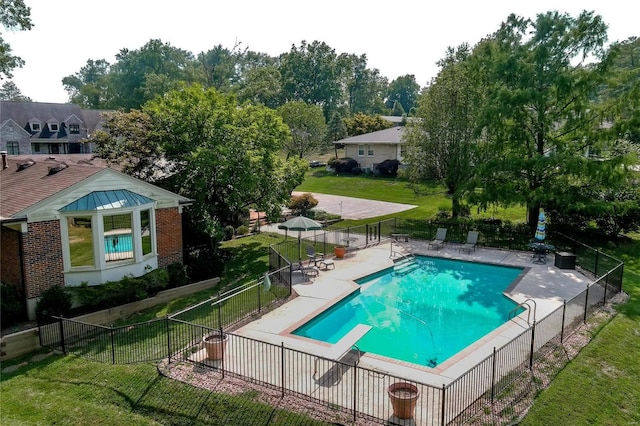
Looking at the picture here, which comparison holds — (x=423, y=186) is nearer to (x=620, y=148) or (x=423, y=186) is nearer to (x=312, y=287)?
(x=620, y=148)

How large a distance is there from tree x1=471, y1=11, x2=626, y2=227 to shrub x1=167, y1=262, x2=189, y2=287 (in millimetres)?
14714

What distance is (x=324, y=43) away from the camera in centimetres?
8525

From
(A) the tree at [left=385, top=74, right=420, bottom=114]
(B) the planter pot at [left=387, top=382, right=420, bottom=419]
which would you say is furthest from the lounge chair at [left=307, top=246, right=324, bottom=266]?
(A) the tree at [left=385, top=74, right=420, bottom=114]

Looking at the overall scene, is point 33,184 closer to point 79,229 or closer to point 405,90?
point 79,229

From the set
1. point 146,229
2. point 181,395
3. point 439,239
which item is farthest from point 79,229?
point 439,239

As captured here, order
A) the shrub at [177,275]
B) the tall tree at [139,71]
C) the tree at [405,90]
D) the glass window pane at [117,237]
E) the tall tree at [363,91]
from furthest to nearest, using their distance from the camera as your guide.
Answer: the tree at [405,90], the tall tree at [363,91], the tall tree at [139,71], the shrub at [177,275], the glass window pane at [117,237]

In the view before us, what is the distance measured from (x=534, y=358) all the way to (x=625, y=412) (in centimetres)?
203

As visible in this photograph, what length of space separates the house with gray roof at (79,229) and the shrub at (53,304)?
1.54 ft

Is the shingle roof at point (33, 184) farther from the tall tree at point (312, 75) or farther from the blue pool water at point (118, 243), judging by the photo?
the tall tree at point (312, 75)

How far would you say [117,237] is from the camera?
52.5 ft

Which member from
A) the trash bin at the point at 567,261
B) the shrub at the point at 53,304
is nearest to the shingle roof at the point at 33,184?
the shrub at the point at 53,304

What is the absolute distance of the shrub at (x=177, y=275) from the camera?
16469 millimetres

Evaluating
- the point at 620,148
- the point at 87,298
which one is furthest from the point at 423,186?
the point at 87,298

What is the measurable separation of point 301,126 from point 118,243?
33.7 m
